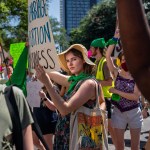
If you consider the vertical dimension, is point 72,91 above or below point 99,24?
below

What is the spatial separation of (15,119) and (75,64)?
1.63 m

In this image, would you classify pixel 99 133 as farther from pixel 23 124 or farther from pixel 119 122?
pixel 119 122

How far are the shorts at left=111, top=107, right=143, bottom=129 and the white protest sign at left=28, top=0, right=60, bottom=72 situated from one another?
2019 mm

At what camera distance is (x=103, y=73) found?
602cm

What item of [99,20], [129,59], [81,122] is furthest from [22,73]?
[99,20]

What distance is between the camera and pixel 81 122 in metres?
3.15

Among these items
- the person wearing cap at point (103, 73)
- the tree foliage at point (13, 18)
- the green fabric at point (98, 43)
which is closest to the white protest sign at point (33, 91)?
the person wearing cap at point (103, 73)

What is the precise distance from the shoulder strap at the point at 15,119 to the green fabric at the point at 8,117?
0.05 ft

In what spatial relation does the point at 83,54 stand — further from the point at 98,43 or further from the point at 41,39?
the point at 98,43

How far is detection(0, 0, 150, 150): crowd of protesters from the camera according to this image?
1.91m

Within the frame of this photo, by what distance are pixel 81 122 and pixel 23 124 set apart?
128cm

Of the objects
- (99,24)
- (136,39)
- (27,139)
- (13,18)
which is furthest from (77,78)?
(99,24)

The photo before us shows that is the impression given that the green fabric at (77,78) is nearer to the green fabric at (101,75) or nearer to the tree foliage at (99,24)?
the green fabric at (101,75)

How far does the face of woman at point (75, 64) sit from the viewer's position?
342cm
